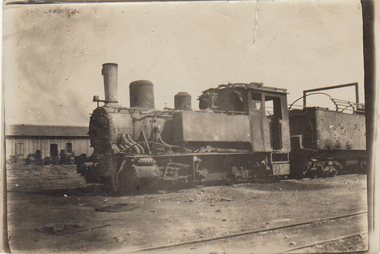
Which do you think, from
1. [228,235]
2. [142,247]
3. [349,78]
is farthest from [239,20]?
[142,247]

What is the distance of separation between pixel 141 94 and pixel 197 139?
216 cm

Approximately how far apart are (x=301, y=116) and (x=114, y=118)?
751cm

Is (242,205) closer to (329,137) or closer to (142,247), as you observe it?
(142,247)

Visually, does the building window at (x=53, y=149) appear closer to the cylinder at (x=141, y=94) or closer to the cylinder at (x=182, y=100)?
the cylinder at (x=141, y=94)

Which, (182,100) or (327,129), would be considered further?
(327,129)

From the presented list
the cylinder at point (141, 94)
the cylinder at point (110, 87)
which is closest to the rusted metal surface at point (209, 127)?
the cylinder at point (141, 94)

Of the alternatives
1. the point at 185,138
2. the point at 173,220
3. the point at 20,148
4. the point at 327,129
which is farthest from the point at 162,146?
the point at 20,148

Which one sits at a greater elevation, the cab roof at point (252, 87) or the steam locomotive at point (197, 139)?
the cab roof at point (252, 87)

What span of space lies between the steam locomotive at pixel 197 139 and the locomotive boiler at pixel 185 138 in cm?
3

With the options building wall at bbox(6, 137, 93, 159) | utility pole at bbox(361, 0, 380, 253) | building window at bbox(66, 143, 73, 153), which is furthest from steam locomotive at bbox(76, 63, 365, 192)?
building window at bbox(66, 143, 73, 153)

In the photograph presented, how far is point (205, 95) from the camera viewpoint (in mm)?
10125

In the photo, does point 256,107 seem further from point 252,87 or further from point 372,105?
point 372,105

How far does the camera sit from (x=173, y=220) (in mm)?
5199

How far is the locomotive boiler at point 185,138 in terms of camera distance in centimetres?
776
